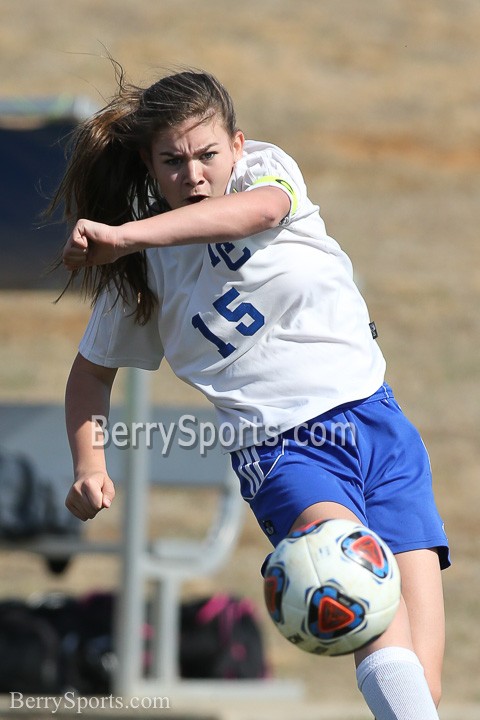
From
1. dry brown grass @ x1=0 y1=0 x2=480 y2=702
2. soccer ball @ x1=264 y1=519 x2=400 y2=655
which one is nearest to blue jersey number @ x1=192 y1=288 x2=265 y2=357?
soccer ball @ x1=264 y1=519 x2=400 y2=655

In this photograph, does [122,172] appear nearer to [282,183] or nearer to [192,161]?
[192,161]

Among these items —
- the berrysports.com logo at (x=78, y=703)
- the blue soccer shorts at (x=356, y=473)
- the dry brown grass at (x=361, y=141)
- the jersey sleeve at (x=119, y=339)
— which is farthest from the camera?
the dry brown grass at (x=361, y=141)

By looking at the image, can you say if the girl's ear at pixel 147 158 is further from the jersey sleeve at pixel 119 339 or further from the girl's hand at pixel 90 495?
the girl's hand at pixel 90 495

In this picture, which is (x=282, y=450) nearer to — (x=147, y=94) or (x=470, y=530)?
(x=147, y=94)

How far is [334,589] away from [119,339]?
36.7 inches

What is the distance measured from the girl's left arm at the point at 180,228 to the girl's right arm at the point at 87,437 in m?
0.59

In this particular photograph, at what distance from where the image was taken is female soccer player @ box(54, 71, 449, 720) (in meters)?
3.02

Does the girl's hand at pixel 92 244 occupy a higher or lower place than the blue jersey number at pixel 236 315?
higher

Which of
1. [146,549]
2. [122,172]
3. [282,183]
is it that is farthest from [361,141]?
[282,183]

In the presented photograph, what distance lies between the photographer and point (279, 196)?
10.00 ft

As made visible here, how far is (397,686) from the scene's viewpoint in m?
2.80

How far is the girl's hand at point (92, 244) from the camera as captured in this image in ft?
8.86

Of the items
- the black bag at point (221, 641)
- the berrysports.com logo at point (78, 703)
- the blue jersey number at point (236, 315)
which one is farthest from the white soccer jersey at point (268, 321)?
the black bag at point (221, 641)

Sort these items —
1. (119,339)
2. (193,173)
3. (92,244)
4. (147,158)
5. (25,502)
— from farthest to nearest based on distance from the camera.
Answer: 1. (25,502)
2. (119,339)
3. (147,158)
4. (193,173)
5. (92,244)
